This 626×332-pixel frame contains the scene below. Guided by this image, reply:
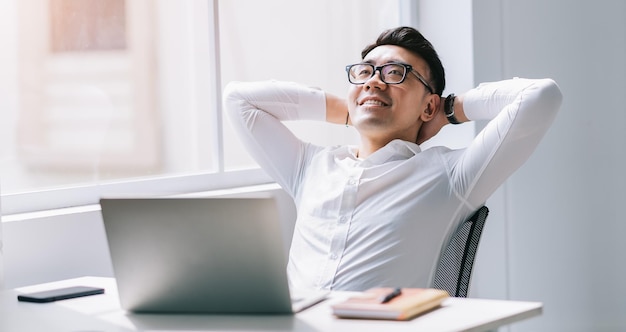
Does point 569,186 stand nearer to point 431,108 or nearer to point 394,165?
point 431,108

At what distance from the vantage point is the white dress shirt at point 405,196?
2639 millimetres

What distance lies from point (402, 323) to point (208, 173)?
1.88 meters

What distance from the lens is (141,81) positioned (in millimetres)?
3463

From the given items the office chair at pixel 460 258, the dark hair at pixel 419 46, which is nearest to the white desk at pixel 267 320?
the office chair at pixel 460 258

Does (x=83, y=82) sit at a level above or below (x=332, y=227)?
above

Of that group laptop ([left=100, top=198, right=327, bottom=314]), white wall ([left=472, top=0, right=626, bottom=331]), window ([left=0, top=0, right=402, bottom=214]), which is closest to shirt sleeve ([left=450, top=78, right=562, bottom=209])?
laptop ([left=100, top=198, right=327, bottom=314])

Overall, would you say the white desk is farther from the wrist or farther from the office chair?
the wrist

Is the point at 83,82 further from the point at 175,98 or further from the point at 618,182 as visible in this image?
the point at 618,182

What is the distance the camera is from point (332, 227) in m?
2.74

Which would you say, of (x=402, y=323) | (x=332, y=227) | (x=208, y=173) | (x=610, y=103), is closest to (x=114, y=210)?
(x=402, y=323)

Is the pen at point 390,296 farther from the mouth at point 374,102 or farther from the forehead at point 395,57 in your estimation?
the forehead at point 395,57

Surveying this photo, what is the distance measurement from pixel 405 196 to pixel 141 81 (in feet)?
3.95

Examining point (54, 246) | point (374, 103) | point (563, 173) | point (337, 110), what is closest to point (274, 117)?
point (337, 110)

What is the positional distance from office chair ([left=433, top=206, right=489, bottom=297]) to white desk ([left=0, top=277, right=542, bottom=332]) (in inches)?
22.8
